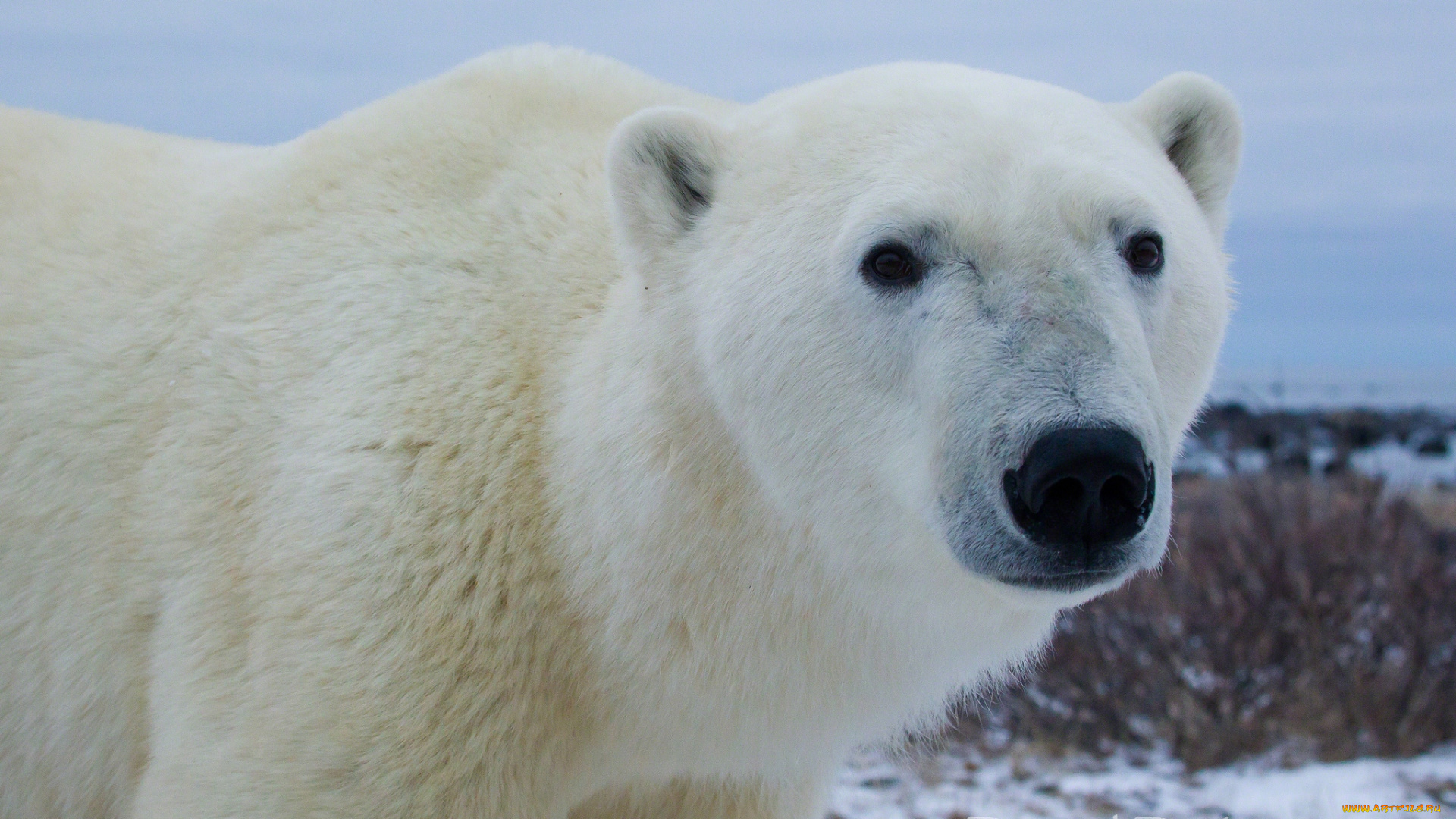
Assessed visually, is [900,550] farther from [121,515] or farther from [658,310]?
[121,515]

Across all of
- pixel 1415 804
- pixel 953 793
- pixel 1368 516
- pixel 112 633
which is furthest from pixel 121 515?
pixel 1368 516

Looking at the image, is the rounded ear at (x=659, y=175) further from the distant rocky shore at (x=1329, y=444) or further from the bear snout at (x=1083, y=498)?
the distant rocky shore at (x=1329, y=444)

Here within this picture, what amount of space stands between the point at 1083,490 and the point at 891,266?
0.52 m

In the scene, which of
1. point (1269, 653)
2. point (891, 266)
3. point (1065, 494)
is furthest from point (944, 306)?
point (1269, 653)

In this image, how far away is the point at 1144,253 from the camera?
7.33ft

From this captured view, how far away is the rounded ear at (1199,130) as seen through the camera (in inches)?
103

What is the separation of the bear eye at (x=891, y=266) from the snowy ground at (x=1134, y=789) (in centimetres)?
295

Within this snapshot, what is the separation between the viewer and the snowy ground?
4645 millimetres

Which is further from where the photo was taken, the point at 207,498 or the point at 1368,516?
the point at 1368,516

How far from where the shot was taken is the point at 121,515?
2.66 m

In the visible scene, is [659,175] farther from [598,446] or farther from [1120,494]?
[1120,494]

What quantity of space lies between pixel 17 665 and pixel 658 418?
1486 mm

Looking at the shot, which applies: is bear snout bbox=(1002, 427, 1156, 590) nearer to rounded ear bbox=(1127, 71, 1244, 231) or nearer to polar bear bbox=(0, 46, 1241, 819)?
polar bear bbox=(0, 46, 1241, 819)

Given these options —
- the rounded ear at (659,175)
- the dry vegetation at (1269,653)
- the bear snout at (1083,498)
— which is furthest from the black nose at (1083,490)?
the dry vegetation at (1269,653)
